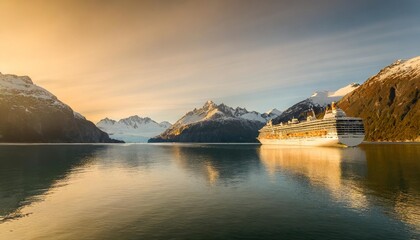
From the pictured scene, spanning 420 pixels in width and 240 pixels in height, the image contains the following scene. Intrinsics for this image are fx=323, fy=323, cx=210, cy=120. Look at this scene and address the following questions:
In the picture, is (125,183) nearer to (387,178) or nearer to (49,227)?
(49,227)

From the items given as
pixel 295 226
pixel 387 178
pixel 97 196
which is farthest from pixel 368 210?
pixel 97 196

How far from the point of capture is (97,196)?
49.9 m

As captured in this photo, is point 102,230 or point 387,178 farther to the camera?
point 387,178

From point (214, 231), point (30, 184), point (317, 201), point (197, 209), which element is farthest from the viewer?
point (30, 184)

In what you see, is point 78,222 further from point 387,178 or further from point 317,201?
point 387,178

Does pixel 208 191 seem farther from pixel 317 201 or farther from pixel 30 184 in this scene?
pixel 30 184

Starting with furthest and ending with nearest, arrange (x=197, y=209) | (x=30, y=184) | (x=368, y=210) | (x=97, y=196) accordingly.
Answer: (x=30, y=184) → (x=97, y=196) → (x=197, y=209) → (x=368, y=210)

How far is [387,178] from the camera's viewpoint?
61.9 metres

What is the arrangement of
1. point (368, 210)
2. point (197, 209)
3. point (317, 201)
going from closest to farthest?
point (368, 210) < point (197, 209) < point (317, 201)

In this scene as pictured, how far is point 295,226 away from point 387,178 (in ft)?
130

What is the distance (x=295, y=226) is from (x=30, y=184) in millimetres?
51664

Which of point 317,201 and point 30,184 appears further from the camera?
point 30,184

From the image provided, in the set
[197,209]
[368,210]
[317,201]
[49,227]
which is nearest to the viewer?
[49,227]

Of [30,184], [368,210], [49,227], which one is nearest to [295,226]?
[368,210]
